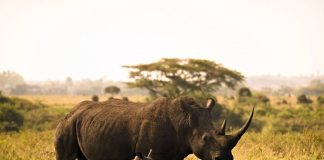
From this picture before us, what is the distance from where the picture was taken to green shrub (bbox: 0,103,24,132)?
32375 millimetres

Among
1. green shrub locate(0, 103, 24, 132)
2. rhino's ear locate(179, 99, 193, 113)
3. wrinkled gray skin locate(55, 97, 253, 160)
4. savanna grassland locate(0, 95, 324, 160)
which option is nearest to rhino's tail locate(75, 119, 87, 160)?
wrinkled gray skin locate(55, 97, 253, 160)

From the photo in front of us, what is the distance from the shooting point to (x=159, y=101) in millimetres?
8344

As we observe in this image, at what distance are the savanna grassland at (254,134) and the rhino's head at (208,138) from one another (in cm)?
388

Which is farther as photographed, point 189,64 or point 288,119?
point 189,64

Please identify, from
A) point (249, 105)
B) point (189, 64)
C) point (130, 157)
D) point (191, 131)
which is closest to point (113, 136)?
point (130, 157)

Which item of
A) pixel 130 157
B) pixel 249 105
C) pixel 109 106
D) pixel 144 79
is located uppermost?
pixel 109 106

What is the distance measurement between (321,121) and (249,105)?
48.1 feet

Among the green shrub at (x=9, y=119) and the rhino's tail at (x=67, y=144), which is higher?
the rhino's tail at (x=67, y=144)

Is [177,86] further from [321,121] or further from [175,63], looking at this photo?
[321,121]

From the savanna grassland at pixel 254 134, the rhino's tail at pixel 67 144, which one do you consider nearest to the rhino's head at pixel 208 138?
the rhino's tail at pixel 67 144

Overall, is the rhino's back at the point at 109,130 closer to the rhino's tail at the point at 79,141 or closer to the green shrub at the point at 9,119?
the rhino's tail at the point at 79,141

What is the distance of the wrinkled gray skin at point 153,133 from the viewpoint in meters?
7.56

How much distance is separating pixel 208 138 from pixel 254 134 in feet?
46.7

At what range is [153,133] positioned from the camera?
7.82 metres
